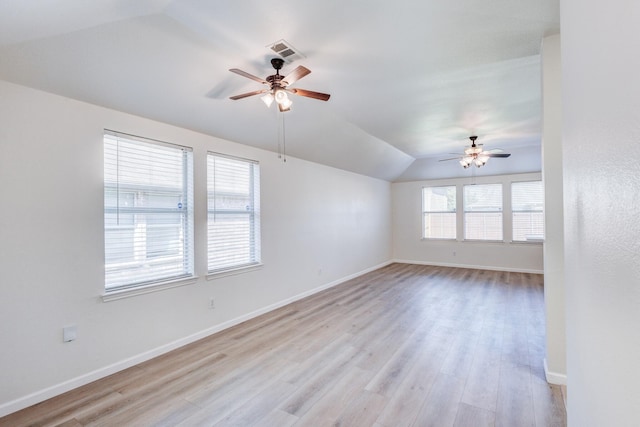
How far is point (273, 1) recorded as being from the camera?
6.62 feet

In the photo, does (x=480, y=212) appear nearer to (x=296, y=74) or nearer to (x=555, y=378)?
(x=555, y=378)

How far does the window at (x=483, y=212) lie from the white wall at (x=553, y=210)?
5.54 meters

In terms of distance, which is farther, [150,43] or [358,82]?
[358,82]

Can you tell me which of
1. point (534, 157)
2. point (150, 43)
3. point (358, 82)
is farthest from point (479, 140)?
point (150, 43)

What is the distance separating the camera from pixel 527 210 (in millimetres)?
7168

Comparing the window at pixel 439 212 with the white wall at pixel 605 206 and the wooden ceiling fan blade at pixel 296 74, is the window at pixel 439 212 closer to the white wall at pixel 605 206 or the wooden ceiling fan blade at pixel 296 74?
the wooden ceiling fan blade at pixel 296 74

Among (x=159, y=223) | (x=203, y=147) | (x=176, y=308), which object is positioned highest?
(x=203, y=147)

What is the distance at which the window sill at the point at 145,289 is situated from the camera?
282 centimetres

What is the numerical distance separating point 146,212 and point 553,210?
12.8ft

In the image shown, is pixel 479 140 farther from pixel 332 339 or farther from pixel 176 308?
pixel 176 308

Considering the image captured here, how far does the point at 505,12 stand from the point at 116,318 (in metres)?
4.21

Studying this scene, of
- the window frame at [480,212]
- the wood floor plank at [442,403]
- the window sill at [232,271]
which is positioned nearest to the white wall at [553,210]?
the wood floor plank at [442,403]

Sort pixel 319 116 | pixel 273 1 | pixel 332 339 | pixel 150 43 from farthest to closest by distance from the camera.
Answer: pixel 319 116 < pixel 332 339 < pixel 150 43 < pixel 273 1

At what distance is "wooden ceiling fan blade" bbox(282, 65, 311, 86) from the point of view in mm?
2295
